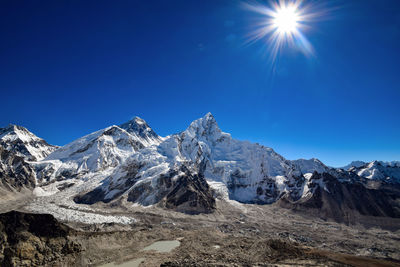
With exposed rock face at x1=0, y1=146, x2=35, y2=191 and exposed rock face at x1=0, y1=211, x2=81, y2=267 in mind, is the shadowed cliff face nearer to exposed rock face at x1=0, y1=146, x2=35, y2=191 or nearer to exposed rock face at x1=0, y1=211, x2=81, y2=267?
exposed rock face at x1=0, y1=211, x2=81, y2=267

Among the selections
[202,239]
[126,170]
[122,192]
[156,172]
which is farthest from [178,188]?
[202,239]

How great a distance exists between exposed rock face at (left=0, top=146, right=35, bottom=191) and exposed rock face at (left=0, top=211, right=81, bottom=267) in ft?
466

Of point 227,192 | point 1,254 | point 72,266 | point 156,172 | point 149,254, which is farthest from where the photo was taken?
point 227,192

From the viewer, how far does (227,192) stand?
199750 mm

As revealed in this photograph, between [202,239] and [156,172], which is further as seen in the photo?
[156,172]

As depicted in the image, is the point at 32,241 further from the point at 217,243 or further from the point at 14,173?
the point at 14,173

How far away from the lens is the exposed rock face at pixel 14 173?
14662cm

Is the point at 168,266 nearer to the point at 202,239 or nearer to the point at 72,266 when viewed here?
the point at 72,266

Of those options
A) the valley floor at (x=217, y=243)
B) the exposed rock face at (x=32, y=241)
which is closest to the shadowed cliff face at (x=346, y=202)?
the valley floor at (x=217, y=243)

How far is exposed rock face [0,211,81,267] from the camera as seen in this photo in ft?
99.6

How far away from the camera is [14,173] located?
165 meters

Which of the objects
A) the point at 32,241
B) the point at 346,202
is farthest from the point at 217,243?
the point at 346,202

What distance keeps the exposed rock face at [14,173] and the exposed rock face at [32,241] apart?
142 meters

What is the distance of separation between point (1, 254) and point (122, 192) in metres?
126
